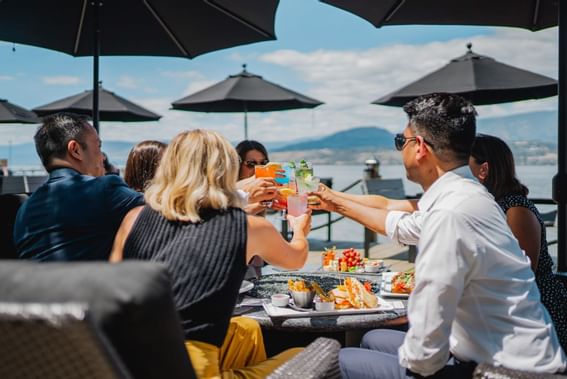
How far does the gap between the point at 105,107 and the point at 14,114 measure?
1901 millimetres

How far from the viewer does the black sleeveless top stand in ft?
5.98

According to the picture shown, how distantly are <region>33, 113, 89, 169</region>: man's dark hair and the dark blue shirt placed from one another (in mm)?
224

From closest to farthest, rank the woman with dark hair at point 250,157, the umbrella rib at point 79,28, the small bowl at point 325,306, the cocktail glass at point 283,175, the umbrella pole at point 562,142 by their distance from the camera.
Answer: the small bowl at point 325,306 → the cocktail glass at point 283,175 → the umbrella pole at point 562,142 → the woman with dark hair at point 250,157 → the umbrella rib at point 79,28

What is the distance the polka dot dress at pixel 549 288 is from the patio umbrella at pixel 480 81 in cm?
531

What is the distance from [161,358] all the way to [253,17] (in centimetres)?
389

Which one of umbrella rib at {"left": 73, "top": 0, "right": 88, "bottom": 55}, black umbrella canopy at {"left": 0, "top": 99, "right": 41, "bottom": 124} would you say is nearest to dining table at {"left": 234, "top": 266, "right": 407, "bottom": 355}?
umbrella rib at {"left": 73, "top": 0, "right": 88, "bottom": 55}

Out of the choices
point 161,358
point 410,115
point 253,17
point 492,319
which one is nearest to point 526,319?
point 492,319

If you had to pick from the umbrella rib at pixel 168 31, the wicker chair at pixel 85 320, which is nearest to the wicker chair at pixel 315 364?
the wicker chair at pixel 85 320

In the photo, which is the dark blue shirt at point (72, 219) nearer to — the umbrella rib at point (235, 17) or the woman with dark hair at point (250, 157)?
the woman with dark hair at point (250, 157)

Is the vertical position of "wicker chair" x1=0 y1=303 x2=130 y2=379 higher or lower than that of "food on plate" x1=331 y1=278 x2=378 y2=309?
higher

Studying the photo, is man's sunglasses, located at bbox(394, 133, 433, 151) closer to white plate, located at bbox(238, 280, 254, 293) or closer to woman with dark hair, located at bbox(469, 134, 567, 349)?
woman with dark hair, located at bbox(469, 134, 567, 349)

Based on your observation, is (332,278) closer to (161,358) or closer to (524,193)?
(524,193)

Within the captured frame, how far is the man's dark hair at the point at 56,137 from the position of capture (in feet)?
9.18

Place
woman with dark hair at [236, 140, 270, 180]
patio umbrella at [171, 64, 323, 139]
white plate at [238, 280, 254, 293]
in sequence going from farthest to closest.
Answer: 1. patio umbrella at [171, 64, 323, 139]
2. woman with dark hair at [236, 140, 270, 180]
3. white plate at [238, 280, 254, 293]
